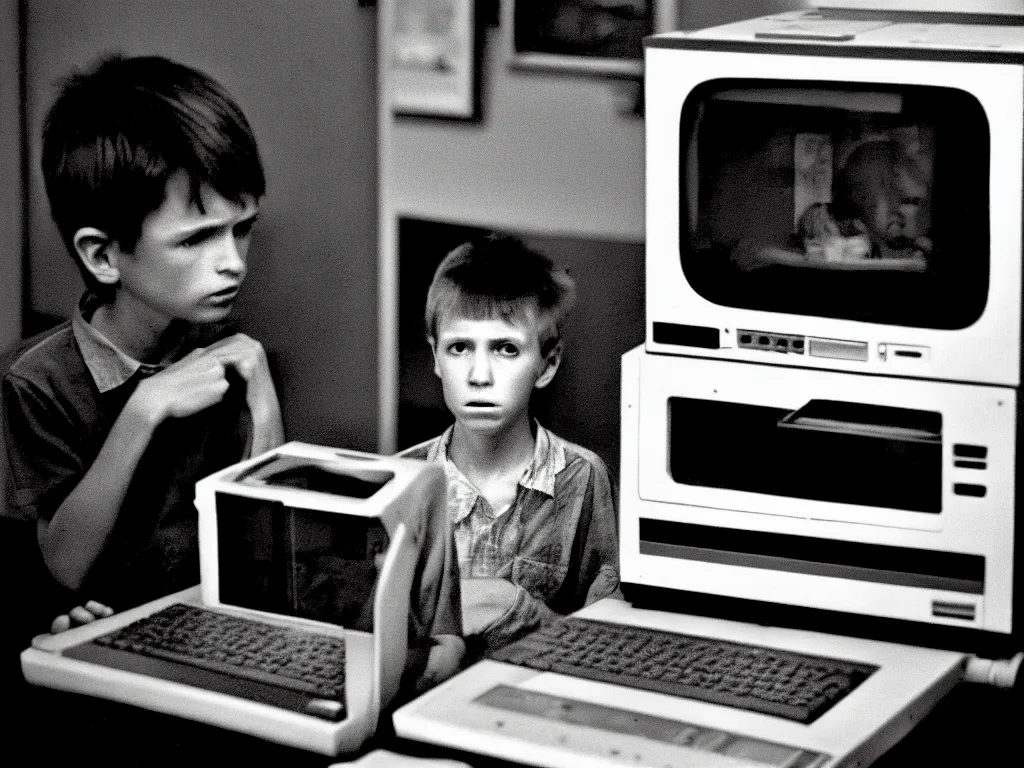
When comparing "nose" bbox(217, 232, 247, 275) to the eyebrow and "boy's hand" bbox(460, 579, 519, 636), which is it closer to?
the eyebrow

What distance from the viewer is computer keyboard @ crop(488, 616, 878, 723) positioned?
2.04 m

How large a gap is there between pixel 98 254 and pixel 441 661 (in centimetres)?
95

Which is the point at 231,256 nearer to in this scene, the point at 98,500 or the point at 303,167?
the point at 303,167

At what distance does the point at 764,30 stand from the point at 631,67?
241 mm

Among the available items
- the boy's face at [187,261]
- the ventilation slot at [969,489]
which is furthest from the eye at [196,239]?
the ventilation slot at [969,489]

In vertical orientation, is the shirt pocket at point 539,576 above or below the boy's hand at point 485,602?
above

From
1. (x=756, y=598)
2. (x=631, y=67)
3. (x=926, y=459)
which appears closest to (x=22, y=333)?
(x=631, y=67)

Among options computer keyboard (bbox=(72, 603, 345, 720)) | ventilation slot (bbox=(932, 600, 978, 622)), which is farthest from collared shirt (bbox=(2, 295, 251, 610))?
ventilation slot (bbox=(932, 600, 978, 622))

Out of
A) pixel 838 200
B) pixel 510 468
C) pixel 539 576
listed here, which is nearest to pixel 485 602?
pixel 539 576

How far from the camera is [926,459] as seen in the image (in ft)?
7.28

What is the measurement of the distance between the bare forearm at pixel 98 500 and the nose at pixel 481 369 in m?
0.56

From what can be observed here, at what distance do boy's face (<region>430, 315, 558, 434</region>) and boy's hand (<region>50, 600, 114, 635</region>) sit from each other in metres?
0.66

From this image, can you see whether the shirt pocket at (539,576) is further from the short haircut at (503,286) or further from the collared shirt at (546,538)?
the short haircut at (503,286)

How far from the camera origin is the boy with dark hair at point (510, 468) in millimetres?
2516
